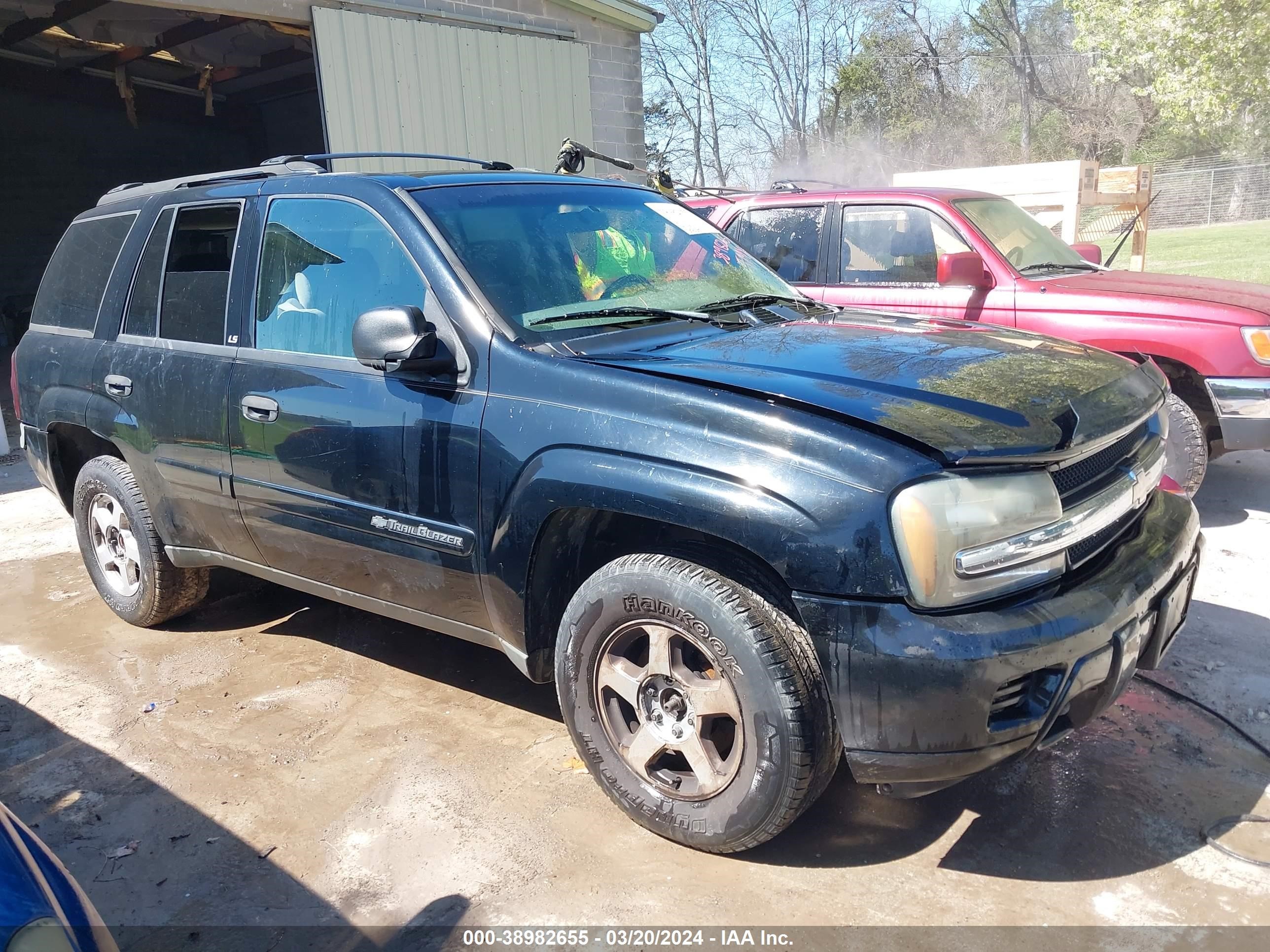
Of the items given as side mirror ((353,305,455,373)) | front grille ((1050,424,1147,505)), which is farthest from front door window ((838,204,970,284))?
side mirror ((353,305,455,373))

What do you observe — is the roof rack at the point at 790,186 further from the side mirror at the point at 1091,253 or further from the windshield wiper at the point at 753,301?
the windshield wiper at the point at 753,301

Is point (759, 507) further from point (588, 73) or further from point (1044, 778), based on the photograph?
point (588, 73)

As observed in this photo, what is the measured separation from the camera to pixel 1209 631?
4059 mm

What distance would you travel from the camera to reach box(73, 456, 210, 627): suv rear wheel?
441 centimetres

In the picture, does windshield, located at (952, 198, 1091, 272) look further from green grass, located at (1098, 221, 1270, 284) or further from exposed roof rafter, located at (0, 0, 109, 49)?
exposed roof rafter, located at (0, 0, 109, 49)

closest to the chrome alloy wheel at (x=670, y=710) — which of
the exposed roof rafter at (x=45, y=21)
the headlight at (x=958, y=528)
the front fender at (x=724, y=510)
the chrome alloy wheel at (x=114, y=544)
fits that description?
the front fender at (x=724, y=510)

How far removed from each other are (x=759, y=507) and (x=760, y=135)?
30.4 metres

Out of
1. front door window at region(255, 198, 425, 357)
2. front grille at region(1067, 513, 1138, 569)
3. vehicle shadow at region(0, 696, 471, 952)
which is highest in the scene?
front door window at region(255, 198, 425, 357)

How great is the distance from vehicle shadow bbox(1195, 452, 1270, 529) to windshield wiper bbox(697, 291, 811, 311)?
2.91 m

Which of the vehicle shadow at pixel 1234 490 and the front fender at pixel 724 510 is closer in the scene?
the front fender at pixel 724 510

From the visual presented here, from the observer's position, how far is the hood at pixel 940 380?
8.17 feet

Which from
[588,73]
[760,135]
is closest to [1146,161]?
[760,135]

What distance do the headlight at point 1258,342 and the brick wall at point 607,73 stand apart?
689 cm

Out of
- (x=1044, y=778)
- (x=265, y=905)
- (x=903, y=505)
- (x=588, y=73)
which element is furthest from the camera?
(x=588, y=73)
